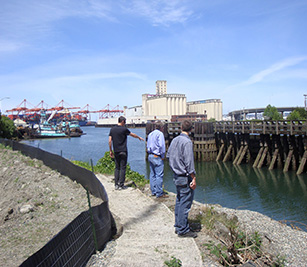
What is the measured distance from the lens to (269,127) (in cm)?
2577

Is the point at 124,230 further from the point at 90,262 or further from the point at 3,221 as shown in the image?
the point at 3,221

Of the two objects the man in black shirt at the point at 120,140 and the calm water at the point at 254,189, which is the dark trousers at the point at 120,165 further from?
the calm water at the point at 254,189

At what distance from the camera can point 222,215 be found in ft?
23.7

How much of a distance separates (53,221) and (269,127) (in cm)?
2233

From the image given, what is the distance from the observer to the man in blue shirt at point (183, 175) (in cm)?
550

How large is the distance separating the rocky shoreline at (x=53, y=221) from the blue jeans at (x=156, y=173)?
421 millimetres

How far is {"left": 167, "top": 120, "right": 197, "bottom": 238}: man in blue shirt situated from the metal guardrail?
1945 centimetres

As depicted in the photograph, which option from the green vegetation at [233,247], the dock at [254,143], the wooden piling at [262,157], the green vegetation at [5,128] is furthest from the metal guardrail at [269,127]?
the green vegetation at [5,128]

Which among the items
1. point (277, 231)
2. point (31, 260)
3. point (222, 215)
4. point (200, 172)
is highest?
point (31, 260)

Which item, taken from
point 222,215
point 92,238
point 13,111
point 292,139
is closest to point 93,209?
point 92,238

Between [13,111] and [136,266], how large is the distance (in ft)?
598

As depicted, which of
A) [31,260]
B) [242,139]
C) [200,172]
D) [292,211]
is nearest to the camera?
[31,260]

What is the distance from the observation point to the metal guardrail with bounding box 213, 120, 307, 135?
23172 mm

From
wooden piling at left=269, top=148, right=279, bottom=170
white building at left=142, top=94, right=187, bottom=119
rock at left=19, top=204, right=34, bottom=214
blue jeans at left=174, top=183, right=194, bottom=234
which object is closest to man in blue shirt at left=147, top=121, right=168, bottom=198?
blue jeans at left=174, top=183, right=194, bottom=234
